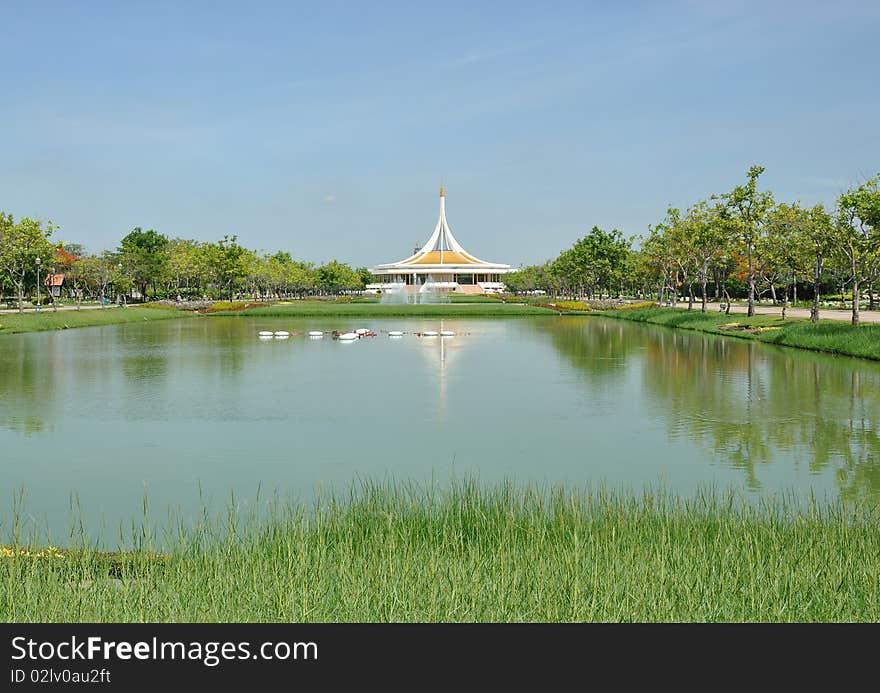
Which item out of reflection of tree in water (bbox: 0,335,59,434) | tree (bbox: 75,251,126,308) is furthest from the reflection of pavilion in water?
tree (bbox: 75,251,126,308)

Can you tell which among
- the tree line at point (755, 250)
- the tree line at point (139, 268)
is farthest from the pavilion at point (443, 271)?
the tree line at point (755, 250)

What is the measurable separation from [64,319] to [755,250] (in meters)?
35.9

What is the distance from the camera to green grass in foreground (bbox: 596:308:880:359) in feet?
91.8

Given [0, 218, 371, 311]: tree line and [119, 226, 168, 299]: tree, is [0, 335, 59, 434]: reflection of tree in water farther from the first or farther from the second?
[119, 226, 168, 299]: tree

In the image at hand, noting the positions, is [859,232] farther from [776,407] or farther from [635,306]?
[635,306]

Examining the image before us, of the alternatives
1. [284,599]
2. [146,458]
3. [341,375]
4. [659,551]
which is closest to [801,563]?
[659,551]

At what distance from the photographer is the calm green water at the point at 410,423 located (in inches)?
446

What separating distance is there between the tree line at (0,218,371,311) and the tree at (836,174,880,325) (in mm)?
39056

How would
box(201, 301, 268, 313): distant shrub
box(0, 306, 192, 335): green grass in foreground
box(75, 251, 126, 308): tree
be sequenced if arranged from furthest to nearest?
box(75, 251, 126, 308): tree < box(201, 301, 268, 313): distant shrub < box(0, 306, 192, 335): green grass in foreground

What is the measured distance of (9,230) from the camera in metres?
45.3

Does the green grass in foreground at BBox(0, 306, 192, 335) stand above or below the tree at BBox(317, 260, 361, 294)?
below

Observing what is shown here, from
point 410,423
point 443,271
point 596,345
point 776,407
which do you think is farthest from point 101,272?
point 443,271

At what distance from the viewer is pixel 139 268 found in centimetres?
7800
